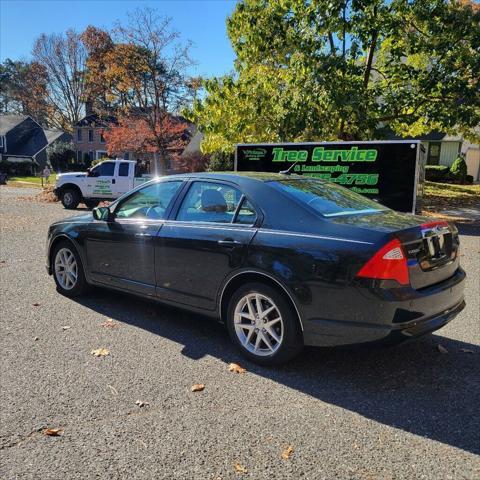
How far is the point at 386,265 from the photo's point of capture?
131 inches

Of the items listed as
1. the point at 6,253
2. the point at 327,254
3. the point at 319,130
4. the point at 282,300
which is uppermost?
the point at 319,130

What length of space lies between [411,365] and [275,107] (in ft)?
41.4

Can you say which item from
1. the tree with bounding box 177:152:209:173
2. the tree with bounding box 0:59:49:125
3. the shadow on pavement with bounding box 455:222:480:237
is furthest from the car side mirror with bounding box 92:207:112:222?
the tree with bounding box 0:59:49:125

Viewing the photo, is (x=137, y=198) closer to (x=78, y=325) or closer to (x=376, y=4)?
(x=78, y=325)

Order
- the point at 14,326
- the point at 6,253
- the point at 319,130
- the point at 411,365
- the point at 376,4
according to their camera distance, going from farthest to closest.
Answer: the point at 319,130 → the point at 376,4 → the point at 6,253 → the point at 14,326 → the point at 411,365

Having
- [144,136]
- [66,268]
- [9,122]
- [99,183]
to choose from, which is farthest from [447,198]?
[9,122]

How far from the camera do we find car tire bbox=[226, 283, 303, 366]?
3.72 meters

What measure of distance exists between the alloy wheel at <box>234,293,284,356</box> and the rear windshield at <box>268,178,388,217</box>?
89cm

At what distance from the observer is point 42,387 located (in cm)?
356

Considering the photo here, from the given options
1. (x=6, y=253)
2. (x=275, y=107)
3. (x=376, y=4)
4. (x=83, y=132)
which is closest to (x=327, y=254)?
(x=6, y=253)

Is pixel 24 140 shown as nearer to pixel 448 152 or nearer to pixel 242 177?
pixel 448 152

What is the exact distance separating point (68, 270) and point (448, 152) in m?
31.2

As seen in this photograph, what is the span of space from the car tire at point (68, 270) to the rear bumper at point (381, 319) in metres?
3.15

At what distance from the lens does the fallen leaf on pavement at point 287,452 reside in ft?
8.96
